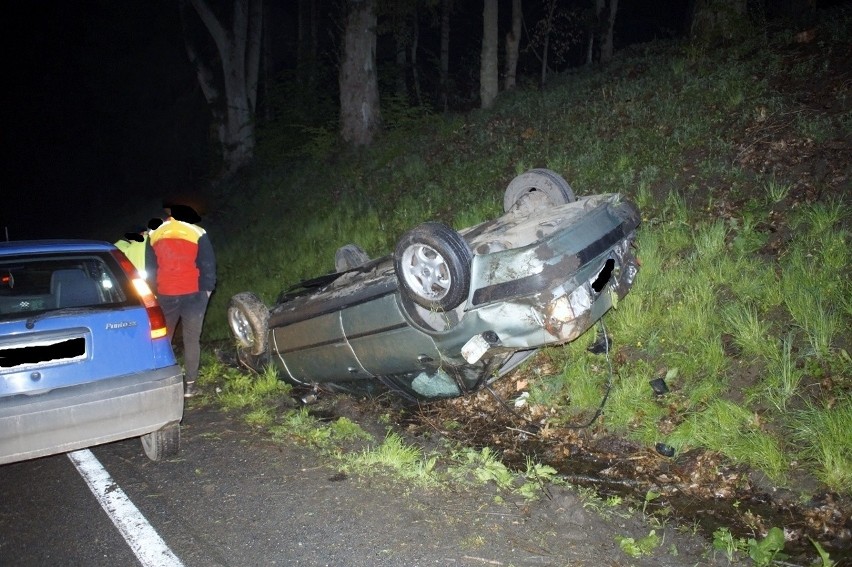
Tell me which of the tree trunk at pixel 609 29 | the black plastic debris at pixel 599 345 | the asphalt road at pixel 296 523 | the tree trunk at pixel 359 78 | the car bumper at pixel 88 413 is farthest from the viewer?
the tree trunk at pixel 609 29

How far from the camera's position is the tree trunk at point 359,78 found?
41.0 ft

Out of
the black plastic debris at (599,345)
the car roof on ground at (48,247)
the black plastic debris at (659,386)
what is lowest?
Answer: the black plastic debris at (659,386)

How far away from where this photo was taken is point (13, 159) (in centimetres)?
3959

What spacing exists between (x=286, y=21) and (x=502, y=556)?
3255 centimetres

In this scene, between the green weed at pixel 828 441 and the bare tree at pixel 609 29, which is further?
the bare tree at pixel 609 29

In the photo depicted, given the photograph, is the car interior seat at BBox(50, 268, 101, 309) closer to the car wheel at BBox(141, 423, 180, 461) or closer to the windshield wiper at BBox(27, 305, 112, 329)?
the windshield wiper at BBox(27, 305, 112, 329)

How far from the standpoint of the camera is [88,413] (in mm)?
3504

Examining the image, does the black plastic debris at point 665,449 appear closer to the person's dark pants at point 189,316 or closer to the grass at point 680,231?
the grass at point 680,231

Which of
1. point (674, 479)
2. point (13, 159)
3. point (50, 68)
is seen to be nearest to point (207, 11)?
point (674, 479)

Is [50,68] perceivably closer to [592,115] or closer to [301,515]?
[592,115]

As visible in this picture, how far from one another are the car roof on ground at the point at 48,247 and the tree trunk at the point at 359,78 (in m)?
9.55

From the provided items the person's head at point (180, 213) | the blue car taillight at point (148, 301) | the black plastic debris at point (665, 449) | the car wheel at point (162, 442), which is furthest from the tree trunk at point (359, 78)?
the black plastic debris at point (665, 449)

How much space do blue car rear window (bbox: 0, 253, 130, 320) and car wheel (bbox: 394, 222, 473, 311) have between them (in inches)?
75.5

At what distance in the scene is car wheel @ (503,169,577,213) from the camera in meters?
5.09
